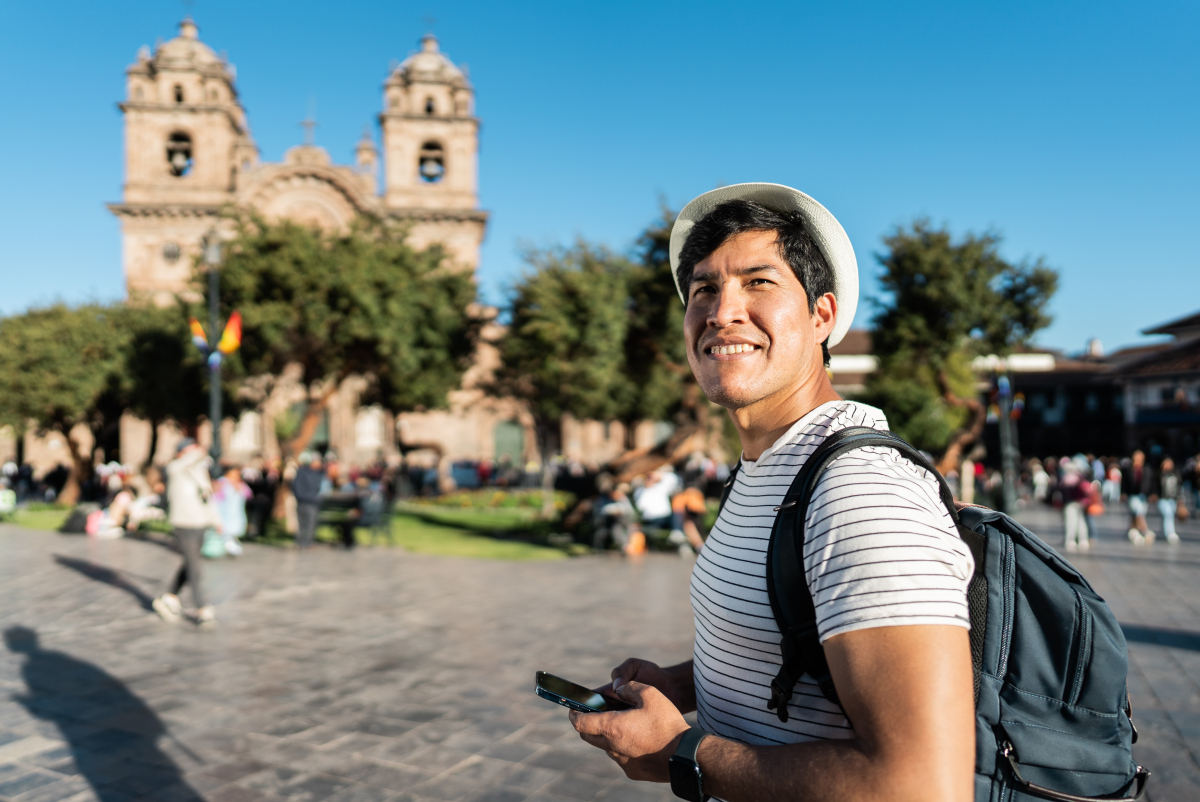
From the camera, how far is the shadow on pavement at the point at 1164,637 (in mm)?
7082

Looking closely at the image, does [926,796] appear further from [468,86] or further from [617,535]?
[468,86]

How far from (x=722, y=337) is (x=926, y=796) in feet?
2.43

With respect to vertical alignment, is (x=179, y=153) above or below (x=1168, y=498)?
above

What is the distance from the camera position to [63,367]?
87.7 ft

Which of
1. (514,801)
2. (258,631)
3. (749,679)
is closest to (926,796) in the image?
(749,679)

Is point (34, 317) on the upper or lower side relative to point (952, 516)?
upper

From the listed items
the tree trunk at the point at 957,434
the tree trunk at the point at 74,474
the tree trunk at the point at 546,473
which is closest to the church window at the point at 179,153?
the tree trunk at the point at 74,474

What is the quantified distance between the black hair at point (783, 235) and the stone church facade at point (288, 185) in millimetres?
37724

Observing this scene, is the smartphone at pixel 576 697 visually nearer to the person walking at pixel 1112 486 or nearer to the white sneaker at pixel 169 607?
the white sneaker at pixel 169 607

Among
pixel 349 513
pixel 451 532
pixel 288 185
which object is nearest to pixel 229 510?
pixel 349 513

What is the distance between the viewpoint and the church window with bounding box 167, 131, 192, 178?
40.5 metres

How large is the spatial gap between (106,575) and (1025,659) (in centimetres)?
1299

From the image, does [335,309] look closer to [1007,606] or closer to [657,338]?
[657,338]

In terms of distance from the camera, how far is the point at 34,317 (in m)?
29.7
